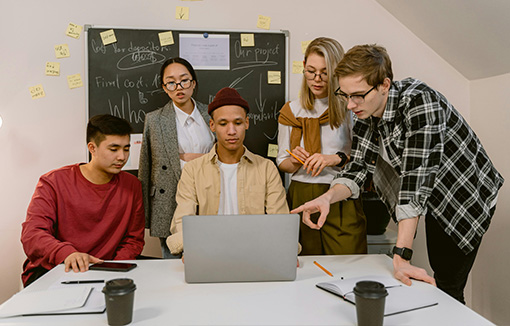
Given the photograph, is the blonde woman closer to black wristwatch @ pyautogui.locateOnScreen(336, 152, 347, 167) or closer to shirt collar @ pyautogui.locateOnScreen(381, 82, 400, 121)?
black wristwatch @ pyautogui.locateOnScreen(336, 152, 347, 167)

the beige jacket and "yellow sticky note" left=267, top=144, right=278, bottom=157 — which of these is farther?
"yellow sticky note" left=267, top=144, right=278, bottom=157

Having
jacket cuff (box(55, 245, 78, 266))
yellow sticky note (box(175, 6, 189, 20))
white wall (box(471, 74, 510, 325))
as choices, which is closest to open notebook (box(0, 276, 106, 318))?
jacket cuff (box(55, 245, 78, 266))

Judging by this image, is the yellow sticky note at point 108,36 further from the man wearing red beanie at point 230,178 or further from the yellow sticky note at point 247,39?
the man wearing red beanie at point 230,178

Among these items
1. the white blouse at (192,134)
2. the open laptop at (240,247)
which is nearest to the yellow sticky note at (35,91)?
the white blouse at (192,134)

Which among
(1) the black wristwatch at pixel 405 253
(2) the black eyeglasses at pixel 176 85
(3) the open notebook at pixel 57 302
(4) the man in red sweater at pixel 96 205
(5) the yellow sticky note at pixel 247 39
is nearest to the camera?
(3) the open notebook at pixel 57 302

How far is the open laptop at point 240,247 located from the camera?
1.26m

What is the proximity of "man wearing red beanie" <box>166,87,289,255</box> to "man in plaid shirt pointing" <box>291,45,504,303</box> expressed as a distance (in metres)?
0.38

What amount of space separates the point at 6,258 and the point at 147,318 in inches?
82.1

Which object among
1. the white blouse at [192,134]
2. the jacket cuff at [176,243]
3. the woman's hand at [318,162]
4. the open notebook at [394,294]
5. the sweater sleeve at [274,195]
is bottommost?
the open notebook at [394,294]

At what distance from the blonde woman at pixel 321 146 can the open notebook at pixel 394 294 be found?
2.45 ft

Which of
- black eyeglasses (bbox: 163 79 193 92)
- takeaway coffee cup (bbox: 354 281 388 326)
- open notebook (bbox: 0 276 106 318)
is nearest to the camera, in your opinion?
takeaway coffee cup (bbox: 354 281 388 326)

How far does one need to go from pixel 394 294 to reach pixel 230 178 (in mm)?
1029

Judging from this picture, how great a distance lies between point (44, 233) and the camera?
5.79 ft

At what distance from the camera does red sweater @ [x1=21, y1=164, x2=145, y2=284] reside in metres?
1.89
